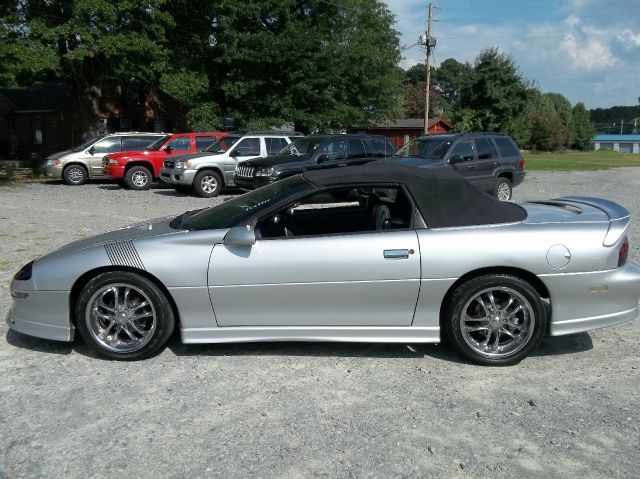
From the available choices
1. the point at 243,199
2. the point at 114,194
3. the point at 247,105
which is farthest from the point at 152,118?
the point at 243,199

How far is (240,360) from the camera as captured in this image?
445 cm

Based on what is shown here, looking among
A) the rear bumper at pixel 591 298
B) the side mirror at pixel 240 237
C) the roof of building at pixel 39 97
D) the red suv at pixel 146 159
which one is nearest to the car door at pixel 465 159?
the red suv at pixel 146 159

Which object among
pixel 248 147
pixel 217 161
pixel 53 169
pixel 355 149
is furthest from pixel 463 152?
pixel 53 169

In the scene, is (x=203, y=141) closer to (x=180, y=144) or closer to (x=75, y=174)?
(x=180, y=144)

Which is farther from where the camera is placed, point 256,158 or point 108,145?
point 108,145

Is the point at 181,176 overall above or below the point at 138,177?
above

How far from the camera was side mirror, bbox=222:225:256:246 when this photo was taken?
423 centimetres

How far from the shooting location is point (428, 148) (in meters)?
14.2

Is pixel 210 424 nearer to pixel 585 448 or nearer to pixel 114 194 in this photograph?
pixel 585 448

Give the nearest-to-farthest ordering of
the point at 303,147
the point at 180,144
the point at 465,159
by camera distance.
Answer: the point at 465,159, the point at 303,147, the point at 180,144

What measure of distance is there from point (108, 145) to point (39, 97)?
64.3ft

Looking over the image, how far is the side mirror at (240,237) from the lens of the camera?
4234mm

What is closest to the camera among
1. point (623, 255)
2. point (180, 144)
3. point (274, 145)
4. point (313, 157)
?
point (623, 255)

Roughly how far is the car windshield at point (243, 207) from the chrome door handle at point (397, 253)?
77 centimetres
